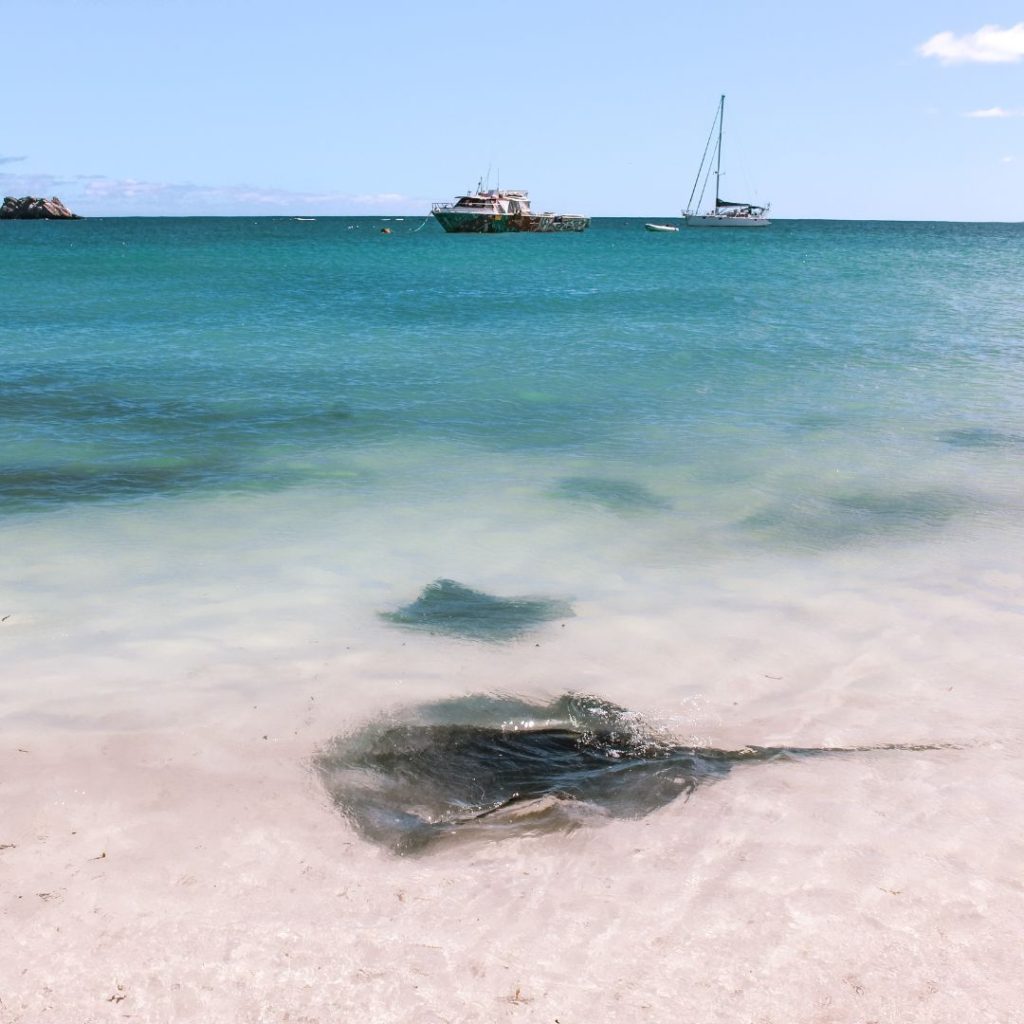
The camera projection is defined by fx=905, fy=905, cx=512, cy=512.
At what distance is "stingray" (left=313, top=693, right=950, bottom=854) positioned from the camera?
521 cm

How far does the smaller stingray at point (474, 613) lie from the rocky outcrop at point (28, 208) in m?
195

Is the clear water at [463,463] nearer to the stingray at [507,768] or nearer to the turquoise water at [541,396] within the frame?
the turquoise water at [541,396]

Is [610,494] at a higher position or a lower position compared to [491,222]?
lower

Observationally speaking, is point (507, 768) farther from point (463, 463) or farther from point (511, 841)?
point (463, 463)

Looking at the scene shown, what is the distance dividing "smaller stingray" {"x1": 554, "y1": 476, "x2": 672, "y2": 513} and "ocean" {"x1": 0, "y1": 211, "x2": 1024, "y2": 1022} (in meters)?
0.06

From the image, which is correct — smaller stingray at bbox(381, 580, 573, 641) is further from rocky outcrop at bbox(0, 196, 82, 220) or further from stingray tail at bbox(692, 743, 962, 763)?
rocky outcrop at bbox(0, 196, 82, 220)

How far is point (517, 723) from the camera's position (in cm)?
636

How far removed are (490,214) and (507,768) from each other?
99783 mm

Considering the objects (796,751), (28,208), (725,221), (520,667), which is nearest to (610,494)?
(520,667)

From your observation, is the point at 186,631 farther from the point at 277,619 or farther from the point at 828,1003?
the point at 828,1003

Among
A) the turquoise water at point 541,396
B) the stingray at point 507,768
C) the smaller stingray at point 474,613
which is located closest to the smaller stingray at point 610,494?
the turquoise water at point 541,396

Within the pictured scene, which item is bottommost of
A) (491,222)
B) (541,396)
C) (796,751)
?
(796,751)

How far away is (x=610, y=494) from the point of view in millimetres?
12133

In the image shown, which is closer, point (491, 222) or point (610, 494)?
point (610, 494)
